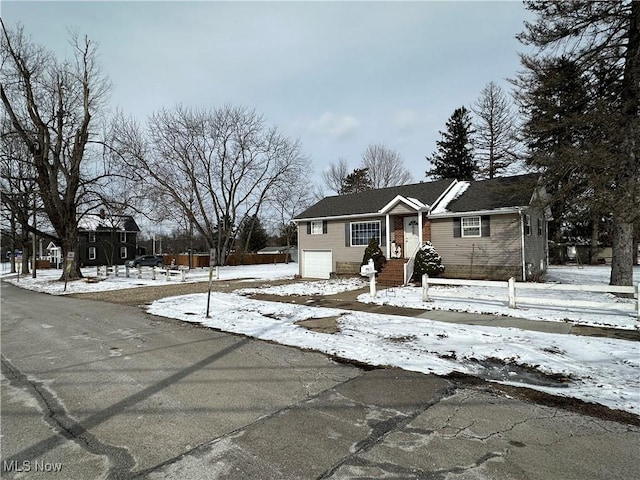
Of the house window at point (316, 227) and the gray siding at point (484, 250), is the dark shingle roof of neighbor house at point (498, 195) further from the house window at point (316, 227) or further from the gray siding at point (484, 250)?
the house window at point (316, 227)

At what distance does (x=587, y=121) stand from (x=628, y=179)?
84.0 inches

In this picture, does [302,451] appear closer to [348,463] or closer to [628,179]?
[348,463]

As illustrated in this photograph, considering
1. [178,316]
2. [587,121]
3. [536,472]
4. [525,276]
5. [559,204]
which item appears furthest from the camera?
[525,276]

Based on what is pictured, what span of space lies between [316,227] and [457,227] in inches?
319

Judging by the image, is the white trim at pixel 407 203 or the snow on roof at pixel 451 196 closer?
the white trim at pixel 407 203

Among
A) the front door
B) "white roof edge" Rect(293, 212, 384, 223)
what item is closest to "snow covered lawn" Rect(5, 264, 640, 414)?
the front door

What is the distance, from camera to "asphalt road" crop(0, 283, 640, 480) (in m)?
2.95

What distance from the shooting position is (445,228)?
1770 cm

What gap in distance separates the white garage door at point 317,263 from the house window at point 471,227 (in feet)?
24.5

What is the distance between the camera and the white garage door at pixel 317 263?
71.1 feet

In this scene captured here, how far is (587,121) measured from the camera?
444 inches

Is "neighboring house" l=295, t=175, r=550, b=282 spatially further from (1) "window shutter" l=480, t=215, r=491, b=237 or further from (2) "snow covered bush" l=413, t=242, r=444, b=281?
(2) "snow covered bush" l=413, t=242, r=444, b=281

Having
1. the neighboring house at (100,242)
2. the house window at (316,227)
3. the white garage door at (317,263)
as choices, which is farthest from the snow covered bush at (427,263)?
the neighboring house at (100,242)

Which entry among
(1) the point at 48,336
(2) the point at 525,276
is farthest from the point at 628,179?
(1) the point at 48,336
